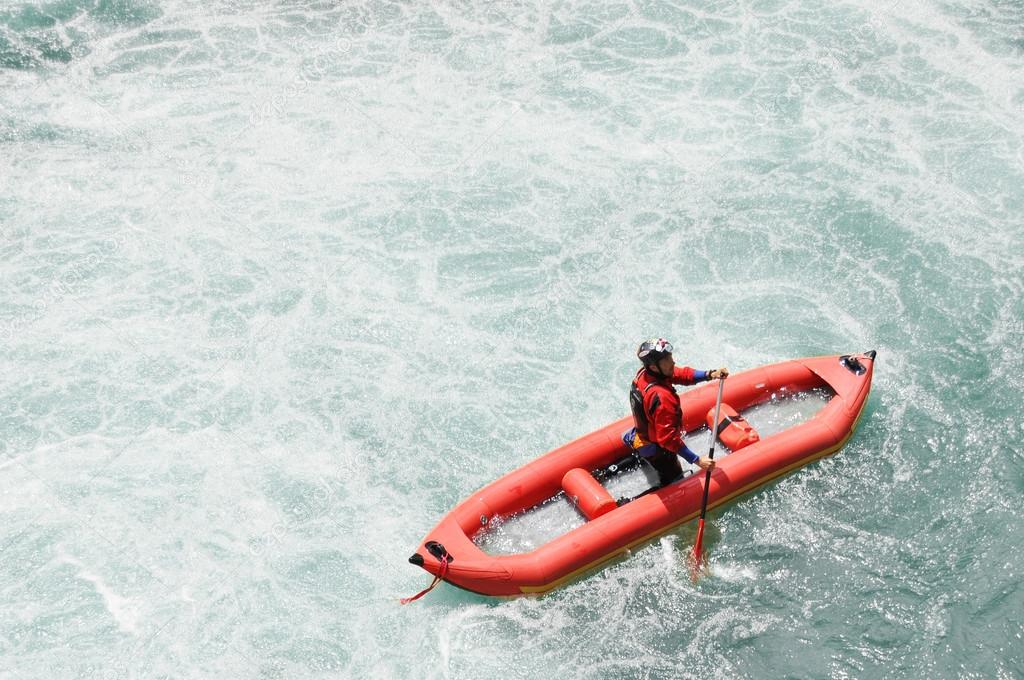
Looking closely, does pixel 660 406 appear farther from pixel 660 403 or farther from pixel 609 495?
pixel 609 495

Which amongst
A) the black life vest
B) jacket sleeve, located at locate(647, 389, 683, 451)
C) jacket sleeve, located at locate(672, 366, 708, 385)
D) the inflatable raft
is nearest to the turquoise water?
the inflatable raft

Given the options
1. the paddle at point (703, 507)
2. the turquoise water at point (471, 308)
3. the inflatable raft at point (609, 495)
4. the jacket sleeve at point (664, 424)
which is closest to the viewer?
the jacket sleeve at point (664, 424)

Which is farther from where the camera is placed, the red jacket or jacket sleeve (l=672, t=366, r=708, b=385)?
jacket sleeve (l=672, t=366, r=708, b=385)

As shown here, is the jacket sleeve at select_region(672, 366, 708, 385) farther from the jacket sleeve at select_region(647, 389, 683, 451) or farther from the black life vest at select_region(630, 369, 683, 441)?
the jacket sleeve at select_region(647, 389, 683, 451)

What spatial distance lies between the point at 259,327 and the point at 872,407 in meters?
7.49

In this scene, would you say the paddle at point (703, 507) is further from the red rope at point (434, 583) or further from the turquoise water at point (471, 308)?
the red rope at point (434, 583)

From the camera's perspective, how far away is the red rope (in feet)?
26.9

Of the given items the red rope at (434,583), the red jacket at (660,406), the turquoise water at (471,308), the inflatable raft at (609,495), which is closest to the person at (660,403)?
the red jacket at (660,406)

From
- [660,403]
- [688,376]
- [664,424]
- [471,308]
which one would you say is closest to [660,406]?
[660,403]

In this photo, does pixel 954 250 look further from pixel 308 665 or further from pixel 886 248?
pixel 308 665

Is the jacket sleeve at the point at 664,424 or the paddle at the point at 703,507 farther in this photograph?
the paddle at the point at 703,507

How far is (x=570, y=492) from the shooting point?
882 centimetres

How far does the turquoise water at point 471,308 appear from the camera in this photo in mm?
8547

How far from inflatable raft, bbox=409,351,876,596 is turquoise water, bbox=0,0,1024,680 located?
0.37 meters
